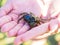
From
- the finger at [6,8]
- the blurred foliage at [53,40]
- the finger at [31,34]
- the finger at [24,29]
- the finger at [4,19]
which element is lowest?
the blurred foliage at [53,40]

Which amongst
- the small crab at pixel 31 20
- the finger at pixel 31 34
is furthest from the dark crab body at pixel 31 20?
the finger at pixel 31 34

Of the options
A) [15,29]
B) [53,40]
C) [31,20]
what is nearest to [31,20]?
[31,20]

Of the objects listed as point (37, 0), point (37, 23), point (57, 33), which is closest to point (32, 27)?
point (37, 23)

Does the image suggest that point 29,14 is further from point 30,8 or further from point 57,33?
point 57,33

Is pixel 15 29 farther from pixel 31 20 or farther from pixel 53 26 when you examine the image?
pixel 53 26

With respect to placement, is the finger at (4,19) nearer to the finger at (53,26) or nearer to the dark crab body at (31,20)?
the dark crab body at (31,20)

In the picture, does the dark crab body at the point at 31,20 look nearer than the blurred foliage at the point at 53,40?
No

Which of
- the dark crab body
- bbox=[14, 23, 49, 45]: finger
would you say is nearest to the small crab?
the dark crab body

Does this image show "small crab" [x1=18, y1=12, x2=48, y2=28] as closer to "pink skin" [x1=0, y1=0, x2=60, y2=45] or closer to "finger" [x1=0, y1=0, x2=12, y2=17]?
"pink skin" [x1=0, y1=0, x2=60, y2=45]

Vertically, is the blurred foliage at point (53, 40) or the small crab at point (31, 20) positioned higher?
the small crab at point (31, 20)
